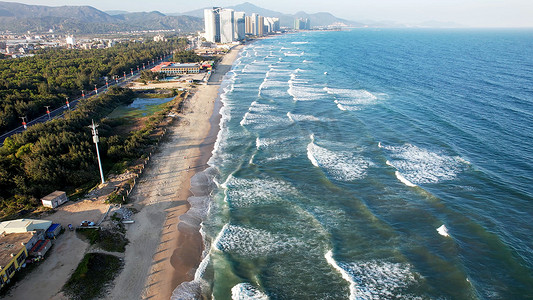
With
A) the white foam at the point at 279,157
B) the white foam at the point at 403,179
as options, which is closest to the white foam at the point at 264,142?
the white foam at the point at 279,157

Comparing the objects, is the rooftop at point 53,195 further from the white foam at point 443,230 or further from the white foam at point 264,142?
the white foam at point 443,230

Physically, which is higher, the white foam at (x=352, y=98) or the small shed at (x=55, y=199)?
the white foam at (x=352, y=98)

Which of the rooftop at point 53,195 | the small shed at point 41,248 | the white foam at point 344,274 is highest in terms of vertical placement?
the rooftop at point 53,195

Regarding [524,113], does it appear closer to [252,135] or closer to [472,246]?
[472,246]

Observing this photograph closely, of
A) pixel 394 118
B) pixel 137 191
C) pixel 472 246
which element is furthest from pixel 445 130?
pixel 137 191

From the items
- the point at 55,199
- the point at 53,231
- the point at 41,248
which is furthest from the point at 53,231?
the point at 55,199

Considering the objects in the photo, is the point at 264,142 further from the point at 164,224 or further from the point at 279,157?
the point at 164,224
